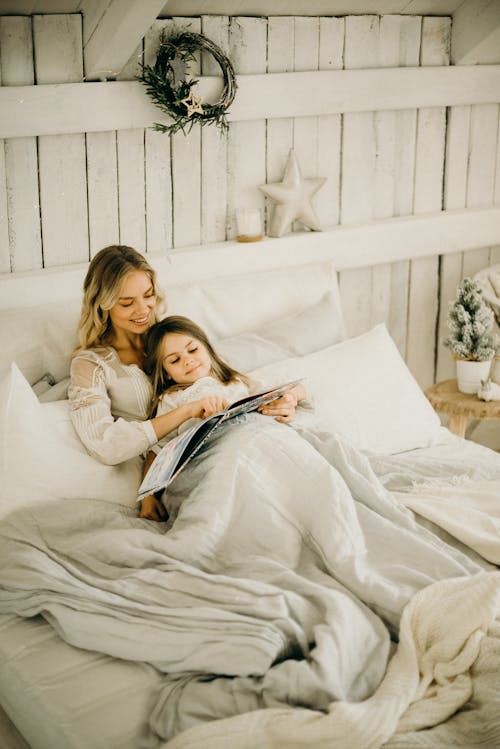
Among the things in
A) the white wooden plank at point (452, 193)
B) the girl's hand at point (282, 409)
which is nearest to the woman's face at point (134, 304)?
the girl's hand at point (282, 409)

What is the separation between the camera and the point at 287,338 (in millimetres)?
2537

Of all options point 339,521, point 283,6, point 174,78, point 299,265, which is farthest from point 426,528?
point 283,6

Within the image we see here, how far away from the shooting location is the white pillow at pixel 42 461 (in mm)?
1972

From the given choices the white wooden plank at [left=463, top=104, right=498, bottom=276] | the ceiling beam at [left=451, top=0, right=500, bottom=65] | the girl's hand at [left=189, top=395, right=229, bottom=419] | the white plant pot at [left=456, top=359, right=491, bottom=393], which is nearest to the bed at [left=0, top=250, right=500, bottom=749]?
the girl's hand at [left=189, top=395, right=229, bottom=419]

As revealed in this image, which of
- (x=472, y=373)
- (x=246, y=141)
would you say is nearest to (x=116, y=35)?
(x=246, y=141)

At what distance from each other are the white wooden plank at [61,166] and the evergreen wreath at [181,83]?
210mm

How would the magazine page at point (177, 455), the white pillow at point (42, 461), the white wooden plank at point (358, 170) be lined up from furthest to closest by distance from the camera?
the white wooden plank at point (358, 170), the white pillow at point (42, 461), the magazine page at point (177, 455)

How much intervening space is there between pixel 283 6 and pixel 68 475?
5.10 feet

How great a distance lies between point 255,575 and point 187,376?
2.18 feet

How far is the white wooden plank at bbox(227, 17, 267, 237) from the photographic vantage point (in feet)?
8.84

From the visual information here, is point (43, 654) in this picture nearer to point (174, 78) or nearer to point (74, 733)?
point (74, 733)

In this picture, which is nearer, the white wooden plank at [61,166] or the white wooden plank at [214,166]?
the white wooden plank at [61,166]

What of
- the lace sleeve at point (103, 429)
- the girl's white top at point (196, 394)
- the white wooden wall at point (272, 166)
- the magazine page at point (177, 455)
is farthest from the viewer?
the white wooden wall at point (272, 166)

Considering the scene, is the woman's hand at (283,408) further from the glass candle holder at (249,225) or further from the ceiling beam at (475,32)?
the ceiling beam at (475,32)
